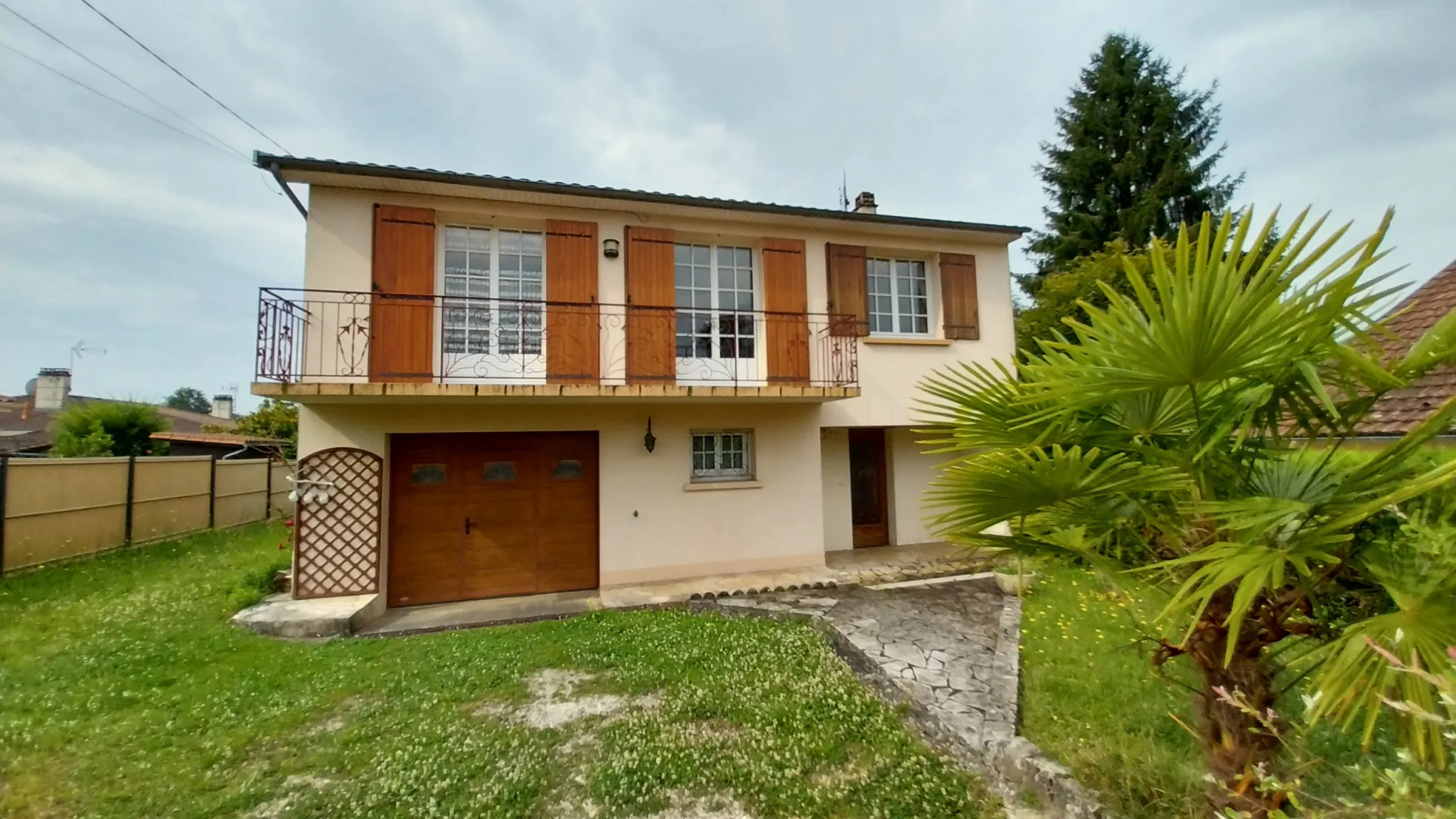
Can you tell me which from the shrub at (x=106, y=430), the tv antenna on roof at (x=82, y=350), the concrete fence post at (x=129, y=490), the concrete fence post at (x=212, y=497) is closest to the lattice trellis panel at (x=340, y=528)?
the concrete fence post at (x=129, y=490)

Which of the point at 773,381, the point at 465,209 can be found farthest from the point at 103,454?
the point at 773,381

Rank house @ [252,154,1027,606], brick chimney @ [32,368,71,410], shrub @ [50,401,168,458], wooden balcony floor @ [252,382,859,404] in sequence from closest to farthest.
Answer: wooden balcony floor @ [252,382,859,404] < house @ [252,154,1027,606] < shrub @ [50,401,168,458] < brick chimney @ [32,368,71,410]

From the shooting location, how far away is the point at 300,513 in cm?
730

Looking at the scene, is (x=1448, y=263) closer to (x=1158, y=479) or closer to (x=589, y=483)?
(x=1158, y=479)

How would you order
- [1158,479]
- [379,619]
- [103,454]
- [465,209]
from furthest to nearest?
[103,454], [465,209], [379,619], [1158,479]

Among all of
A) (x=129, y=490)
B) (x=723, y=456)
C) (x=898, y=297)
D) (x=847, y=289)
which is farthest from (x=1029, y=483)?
(x=129, y=490)

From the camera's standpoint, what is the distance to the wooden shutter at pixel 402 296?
24.6ft

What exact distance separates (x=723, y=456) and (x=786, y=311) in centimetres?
264

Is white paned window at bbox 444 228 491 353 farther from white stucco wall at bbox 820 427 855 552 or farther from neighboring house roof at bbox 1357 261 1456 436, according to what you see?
neighboring house roof at bbox 1357 261 1456 436

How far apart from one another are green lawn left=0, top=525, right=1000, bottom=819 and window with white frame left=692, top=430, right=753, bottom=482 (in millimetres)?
2828

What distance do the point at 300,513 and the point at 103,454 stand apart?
1145 centimetres

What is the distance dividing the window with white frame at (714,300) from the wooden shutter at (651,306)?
11.4 inches

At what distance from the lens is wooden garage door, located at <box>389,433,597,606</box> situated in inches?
317

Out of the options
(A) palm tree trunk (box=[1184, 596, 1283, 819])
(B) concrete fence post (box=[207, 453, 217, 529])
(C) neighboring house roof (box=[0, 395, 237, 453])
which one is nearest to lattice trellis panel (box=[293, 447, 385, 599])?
(A) palm tree trunk (box=[1184, 596, 1283, 819])
